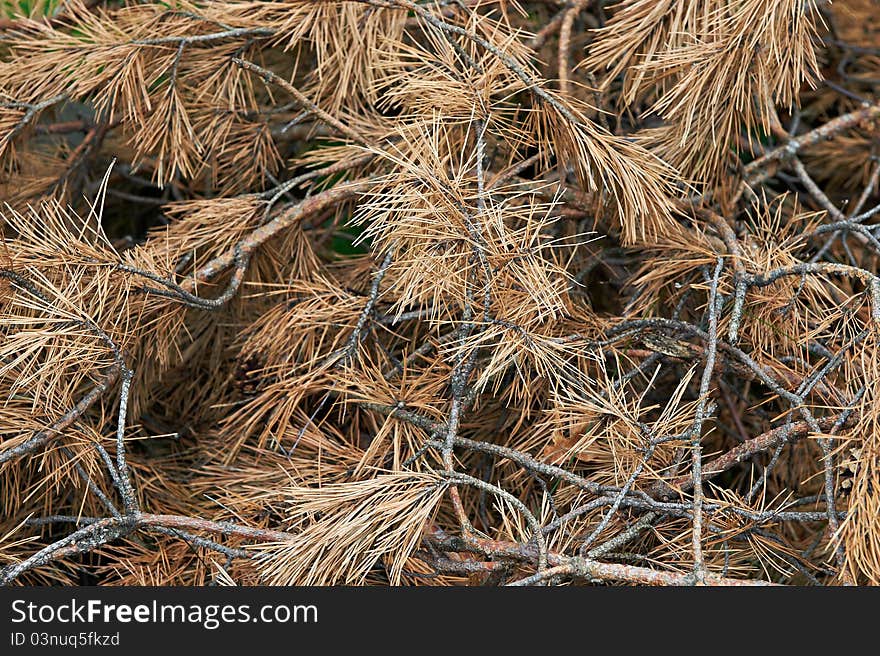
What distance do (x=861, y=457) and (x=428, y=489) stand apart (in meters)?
0.31

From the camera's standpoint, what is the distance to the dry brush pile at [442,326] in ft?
2.07

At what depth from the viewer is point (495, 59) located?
2.29ft

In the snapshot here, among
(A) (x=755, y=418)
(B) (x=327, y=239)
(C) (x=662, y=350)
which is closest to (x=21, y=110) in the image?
(B) (x=327, y=239)

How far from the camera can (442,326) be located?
0.86 m

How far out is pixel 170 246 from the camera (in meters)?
0.80

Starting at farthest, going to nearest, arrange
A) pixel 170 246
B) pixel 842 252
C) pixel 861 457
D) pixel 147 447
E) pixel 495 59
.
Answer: pixel 842 252 → pixel 147 447 → pixel 170 246 → pixel 495 59 → pixel 861 457

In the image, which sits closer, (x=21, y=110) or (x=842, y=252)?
(x=21, y=110)

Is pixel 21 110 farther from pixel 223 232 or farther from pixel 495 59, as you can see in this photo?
pixel 495 59

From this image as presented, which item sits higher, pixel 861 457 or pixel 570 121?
pixel 570 121

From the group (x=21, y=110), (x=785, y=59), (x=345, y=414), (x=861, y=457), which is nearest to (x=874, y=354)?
(x=861, y=457)

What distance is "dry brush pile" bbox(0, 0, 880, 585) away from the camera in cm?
63

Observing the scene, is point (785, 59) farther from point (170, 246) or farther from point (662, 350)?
point (170, 246)

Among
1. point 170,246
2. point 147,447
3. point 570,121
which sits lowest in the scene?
point 147,447

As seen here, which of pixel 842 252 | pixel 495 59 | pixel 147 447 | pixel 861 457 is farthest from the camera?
pixel 842 252
